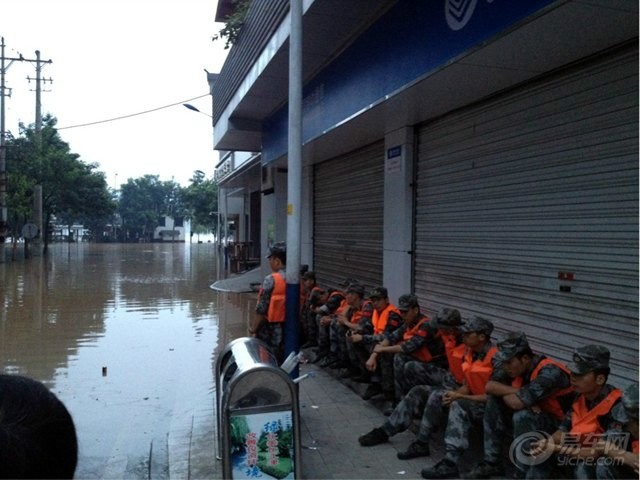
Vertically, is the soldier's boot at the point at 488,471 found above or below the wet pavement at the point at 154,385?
above

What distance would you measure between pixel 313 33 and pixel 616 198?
4510 mm

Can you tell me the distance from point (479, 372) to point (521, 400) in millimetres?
518

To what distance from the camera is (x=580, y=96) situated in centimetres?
459

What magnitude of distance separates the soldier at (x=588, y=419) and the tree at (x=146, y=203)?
69.1 m

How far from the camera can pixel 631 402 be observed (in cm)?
286

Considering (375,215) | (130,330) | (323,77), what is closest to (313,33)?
(323,77)

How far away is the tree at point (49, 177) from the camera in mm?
28391

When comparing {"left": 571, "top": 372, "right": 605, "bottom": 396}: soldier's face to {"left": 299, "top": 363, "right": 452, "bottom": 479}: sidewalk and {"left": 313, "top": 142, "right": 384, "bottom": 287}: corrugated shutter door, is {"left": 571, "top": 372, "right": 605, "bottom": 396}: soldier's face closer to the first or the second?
{"left": 299, "top": 363, "right": 452, "bottom": 479}: sidewalk

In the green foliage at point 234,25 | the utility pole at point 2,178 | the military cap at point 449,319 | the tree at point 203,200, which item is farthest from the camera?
the tree at point 203,200

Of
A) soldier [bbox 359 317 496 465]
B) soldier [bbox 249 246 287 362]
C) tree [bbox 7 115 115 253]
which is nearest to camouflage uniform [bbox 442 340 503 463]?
soldier [bbox 359 317 496 465]

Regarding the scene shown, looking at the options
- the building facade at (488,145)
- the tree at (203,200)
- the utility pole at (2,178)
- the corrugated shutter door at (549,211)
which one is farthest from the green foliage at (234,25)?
the tree at (203,200)

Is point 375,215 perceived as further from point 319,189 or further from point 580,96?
point 580,96

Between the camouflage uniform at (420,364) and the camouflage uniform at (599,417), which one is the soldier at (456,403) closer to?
the camouflage uniform at (420,364)

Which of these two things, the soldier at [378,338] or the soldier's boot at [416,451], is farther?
the soldier at [378,338]
